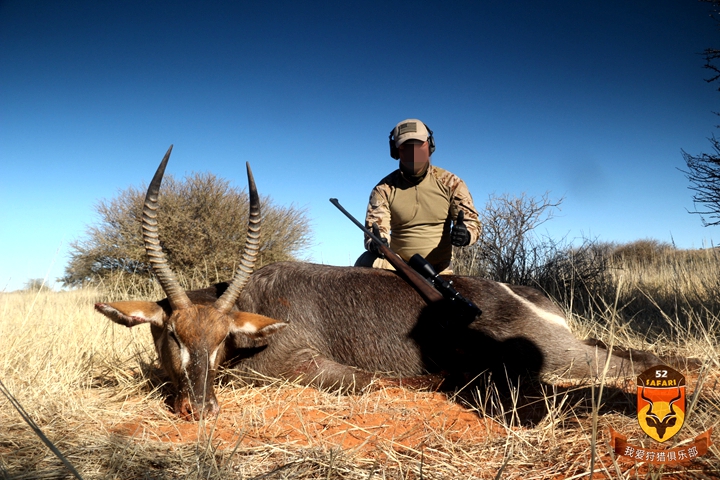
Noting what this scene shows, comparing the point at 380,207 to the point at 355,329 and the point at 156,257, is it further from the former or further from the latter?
the point at 156,257

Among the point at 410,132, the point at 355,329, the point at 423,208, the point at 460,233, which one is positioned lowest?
the point at 355,329

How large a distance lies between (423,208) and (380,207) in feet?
1.85

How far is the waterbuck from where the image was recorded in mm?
3479

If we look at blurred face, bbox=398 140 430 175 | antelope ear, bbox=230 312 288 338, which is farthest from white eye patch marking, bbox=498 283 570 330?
blurred face, bbox=398 140 430 175

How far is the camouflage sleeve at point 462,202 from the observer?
231 inches

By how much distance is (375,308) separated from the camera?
4.05m

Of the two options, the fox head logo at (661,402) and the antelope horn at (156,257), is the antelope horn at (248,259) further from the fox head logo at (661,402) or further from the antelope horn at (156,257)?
the fox head logo at (661,402)

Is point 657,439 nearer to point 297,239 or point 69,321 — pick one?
point 69,321

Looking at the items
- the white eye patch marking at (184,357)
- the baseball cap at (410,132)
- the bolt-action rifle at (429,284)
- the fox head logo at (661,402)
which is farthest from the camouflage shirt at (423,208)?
the fox head logo at (661,402)

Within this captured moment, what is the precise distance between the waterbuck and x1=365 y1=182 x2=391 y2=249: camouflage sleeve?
1754 millimetres

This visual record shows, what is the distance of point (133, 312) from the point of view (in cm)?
343

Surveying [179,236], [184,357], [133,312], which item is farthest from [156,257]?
[179,236]

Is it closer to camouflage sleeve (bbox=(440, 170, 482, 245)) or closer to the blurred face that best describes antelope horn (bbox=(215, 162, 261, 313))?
the blurred face

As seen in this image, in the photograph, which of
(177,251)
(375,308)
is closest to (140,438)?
(375,308)
